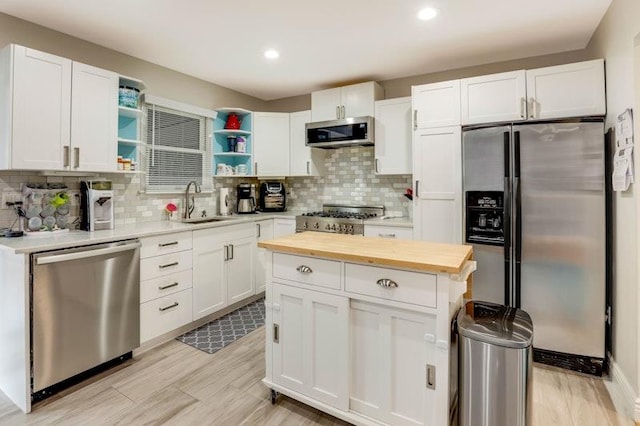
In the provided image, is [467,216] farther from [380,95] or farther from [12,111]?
[12,111]

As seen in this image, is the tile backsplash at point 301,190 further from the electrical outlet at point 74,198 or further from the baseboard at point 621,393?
the baseboard at point 621,393

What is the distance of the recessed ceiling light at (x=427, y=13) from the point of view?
243cm

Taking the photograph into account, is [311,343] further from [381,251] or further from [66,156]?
[66,156]

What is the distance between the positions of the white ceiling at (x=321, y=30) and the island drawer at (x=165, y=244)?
1673mm

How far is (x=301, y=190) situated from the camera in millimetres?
4789

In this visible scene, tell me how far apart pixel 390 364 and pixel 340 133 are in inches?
111

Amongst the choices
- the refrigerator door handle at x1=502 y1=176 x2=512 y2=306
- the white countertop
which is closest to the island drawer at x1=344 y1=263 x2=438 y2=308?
the refrigerator door handle at x1=502 y1=176 x2=512 y2=306

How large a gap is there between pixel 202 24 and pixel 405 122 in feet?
7.02

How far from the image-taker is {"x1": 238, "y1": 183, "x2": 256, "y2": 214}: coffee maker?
4.40 m

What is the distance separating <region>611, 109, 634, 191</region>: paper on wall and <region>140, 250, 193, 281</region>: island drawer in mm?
3287

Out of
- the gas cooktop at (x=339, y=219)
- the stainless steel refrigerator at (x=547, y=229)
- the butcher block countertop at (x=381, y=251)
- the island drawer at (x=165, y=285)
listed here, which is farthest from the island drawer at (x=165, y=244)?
the stainless steel refrigerator at (x=547, y=229)

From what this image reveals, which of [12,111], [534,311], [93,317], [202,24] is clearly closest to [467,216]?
[534,311]

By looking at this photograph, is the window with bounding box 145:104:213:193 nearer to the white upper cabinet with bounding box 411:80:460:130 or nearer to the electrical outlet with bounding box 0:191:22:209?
the electrical outlet with bounding box 0:191:22:209

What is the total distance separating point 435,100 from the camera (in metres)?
3.19
